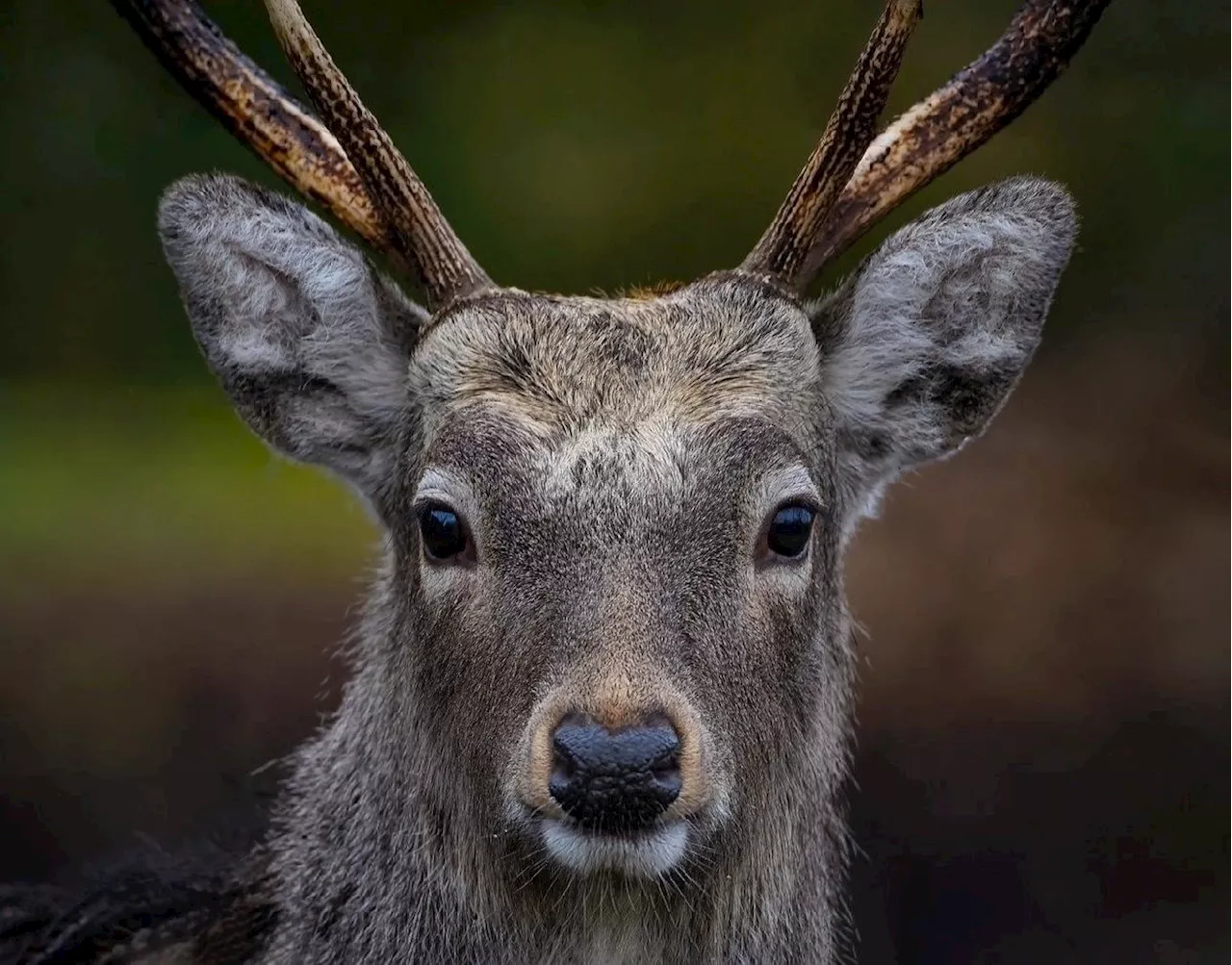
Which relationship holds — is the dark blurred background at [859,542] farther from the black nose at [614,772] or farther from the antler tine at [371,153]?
the black nose at [614,772]

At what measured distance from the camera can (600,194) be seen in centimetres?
1106

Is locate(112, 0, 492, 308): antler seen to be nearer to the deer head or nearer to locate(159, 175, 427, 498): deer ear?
the deer head

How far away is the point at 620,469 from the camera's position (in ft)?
13.3

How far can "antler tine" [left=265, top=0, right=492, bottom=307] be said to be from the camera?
4484 mm

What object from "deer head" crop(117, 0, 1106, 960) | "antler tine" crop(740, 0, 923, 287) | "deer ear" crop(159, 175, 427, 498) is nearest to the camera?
"deer head" crop(117, 0, 1106, 960)

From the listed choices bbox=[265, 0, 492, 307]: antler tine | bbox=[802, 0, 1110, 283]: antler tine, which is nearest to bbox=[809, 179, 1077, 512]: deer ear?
bbox=[802, 0, 1110, 283]: antler tine

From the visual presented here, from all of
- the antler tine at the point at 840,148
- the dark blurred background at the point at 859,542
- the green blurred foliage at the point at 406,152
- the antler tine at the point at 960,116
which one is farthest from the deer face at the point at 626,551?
the green blurred foliage at the point at 406,152

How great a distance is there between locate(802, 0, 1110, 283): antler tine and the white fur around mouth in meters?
1.59

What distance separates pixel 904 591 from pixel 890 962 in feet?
6.98

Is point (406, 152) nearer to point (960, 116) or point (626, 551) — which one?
point (960, 116)

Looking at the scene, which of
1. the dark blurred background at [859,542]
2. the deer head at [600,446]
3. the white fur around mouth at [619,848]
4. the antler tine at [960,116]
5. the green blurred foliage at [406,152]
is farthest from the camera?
the green blurred foliage at [406,152]

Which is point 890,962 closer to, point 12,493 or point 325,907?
point 325,907

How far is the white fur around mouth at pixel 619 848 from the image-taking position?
12.1 feet

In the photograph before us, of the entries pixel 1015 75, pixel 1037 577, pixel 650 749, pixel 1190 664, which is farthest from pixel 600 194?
pixel 650 749
